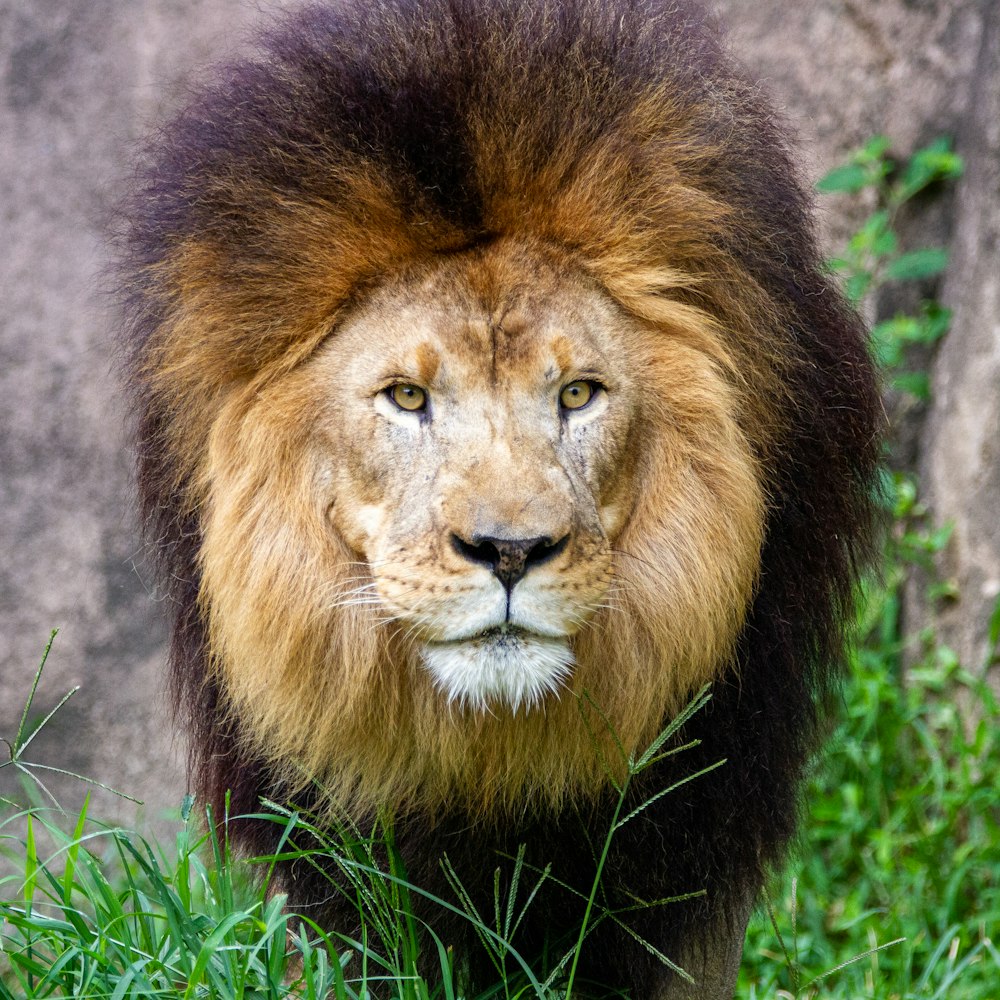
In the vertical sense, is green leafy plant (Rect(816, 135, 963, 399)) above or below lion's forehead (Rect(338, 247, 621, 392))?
above

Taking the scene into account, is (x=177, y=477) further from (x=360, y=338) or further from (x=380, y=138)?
(x=380, y=138)

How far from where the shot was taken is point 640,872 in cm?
254

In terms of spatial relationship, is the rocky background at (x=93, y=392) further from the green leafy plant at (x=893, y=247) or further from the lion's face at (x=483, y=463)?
the lion's face at (x=483, y=463)

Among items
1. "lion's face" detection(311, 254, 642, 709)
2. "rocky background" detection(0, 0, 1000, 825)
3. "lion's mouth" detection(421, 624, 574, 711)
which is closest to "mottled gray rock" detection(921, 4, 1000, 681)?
"rocky background" detection(0, 0, 1000, 825)

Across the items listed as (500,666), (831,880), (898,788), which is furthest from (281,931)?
(898,788)

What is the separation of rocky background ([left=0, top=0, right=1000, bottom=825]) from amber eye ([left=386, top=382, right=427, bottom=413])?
2461mm

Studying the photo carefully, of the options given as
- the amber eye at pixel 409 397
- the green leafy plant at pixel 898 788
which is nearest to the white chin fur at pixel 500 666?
the amber eye at pixel 409 397

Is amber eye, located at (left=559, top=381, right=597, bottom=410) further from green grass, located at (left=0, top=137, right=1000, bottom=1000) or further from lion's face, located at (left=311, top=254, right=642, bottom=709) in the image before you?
green grass, located at (left=0, top=137, right=1000, bottom=1000)

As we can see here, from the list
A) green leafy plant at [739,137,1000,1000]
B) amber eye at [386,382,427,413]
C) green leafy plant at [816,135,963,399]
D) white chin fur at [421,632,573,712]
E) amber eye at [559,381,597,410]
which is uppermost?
green leafy plant at [816,135,963,399]

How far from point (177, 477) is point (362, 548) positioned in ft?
1.45

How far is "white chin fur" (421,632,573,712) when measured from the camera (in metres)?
2.07

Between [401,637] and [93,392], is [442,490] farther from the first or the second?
[93,392]

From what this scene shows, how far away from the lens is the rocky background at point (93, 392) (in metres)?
4.52

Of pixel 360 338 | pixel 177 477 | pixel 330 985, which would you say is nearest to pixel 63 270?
pixel 177 477
